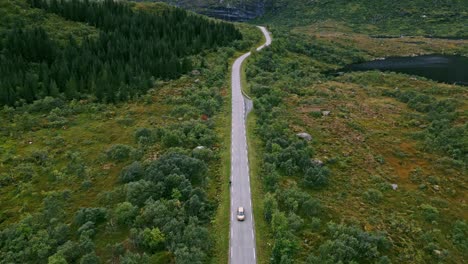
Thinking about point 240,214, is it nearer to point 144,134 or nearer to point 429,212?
point 429,212

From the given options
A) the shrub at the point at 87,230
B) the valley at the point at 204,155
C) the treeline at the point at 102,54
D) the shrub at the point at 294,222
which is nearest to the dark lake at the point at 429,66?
the valley at the point at 204,155

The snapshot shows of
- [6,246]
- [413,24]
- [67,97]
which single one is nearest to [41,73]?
[67,97]

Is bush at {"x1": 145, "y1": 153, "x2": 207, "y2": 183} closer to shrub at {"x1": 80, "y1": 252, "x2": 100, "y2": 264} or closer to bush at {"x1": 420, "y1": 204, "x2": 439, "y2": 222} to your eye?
shrub at {"x1": 80, "y1": 252, "x2": 100, "y2": 264}

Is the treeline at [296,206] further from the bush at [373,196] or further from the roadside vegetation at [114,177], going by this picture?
the roadside vegetation at [114,177]

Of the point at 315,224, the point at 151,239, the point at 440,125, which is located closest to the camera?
the point at 151,239

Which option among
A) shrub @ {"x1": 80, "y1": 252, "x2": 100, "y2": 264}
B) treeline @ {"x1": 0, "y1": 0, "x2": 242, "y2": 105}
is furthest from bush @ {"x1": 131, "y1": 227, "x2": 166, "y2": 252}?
treeline @ {"x1": 0, "y1": 0, "x2": 242, "y2": 105}

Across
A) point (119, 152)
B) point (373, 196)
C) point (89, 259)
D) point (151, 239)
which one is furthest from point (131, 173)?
point (373, 196)

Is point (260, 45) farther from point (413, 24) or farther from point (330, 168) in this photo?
point (413, 24)
